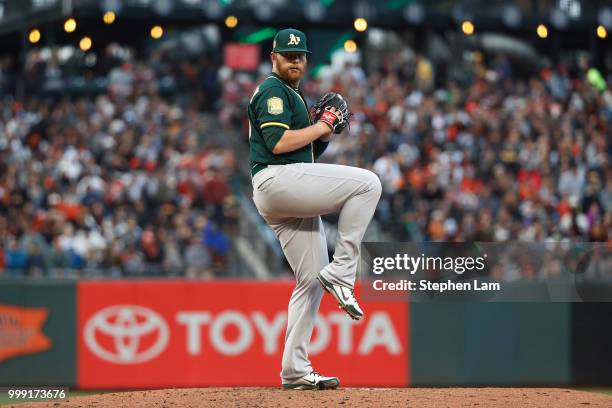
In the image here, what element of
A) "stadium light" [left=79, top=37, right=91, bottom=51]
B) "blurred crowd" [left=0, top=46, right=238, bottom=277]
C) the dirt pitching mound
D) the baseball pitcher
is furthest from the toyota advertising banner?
"stadium light" [left=79, top=37, right=91, bottom=51]

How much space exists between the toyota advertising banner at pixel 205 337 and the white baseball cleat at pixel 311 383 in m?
4.93

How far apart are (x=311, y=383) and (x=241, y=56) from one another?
1534cm

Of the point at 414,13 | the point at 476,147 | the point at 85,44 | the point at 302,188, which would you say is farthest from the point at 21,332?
the point at 414,13

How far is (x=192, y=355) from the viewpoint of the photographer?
41.3 ft

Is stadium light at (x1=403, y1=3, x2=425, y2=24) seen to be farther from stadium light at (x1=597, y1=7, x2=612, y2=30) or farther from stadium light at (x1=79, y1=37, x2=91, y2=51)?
stadium light at (x1=79, y1=37, x2=91, y2=51)

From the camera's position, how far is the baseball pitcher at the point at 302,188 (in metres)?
7.07

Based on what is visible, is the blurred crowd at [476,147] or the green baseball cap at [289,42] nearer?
the green baseball cap at [289,42]

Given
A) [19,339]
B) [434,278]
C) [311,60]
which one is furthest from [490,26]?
[434,278]

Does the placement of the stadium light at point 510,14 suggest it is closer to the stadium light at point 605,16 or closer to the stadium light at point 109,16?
the stadium light at point 605,16

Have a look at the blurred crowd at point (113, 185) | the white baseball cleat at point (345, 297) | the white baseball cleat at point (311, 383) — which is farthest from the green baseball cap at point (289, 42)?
the blurred crowd at point (113, 185)

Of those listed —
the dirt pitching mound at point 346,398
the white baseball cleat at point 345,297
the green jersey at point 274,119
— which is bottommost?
the dirt pitching mound at point 346,398

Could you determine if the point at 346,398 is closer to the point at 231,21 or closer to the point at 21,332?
the point at 21,332

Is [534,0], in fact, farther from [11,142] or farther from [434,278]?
[434,278]

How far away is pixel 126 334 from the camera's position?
1252cm
